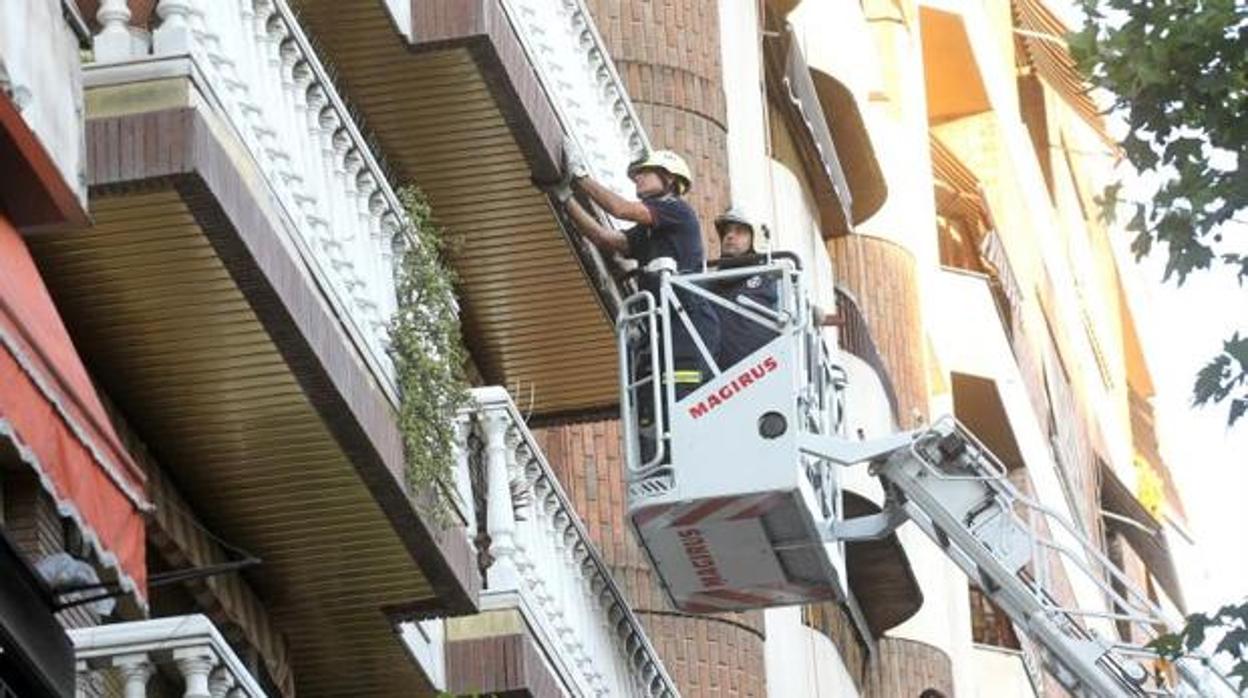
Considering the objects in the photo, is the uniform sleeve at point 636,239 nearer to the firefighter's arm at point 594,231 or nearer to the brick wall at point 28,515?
the firefighter's arm at point 594,231

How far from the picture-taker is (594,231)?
25297 millimetres

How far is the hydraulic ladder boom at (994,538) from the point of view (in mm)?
25000

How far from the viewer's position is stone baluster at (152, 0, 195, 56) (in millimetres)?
19391

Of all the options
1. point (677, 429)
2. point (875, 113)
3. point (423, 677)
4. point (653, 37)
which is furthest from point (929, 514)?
point (875, 113)

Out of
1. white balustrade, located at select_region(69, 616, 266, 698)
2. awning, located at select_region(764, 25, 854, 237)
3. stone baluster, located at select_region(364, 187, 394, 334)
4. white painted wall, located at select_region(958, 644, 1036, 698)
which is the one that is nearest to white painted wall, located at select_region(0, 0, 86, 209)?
white balustrade, located at select_region(69, 616, 266, 698)

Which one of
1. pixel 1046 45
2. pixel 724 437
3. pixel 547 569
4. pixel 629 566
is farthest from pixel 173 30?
pixel 1046 45

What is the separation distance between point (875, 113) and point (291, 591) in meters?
25.3

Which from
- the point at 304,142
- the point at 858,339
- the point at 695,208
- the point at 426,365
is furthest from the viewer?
the point at 858,339

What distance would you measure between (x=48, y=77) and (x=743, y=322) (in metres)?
8.51

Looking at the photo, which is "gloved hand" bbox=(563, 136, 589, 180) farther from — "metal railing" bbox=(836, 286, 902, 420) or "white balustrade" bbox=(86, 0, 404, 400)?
"metal railing" bbox=(836, 286, 902, 420)

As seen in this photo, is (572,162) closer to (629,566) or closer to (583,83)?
(583,83)

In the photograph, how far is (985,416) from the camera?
167 ft

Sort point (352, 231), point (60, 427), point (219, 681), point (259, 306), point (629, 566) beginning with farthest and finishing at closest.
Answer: point (629, 566) → point (352, 231) → point (259, 306) → point (219, 681) → point (60, 427)

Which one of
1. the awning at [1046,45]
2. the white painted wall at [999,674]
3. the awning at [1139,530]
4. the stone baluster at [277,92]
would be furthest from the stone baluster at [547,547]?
the awning at [1139,530]
